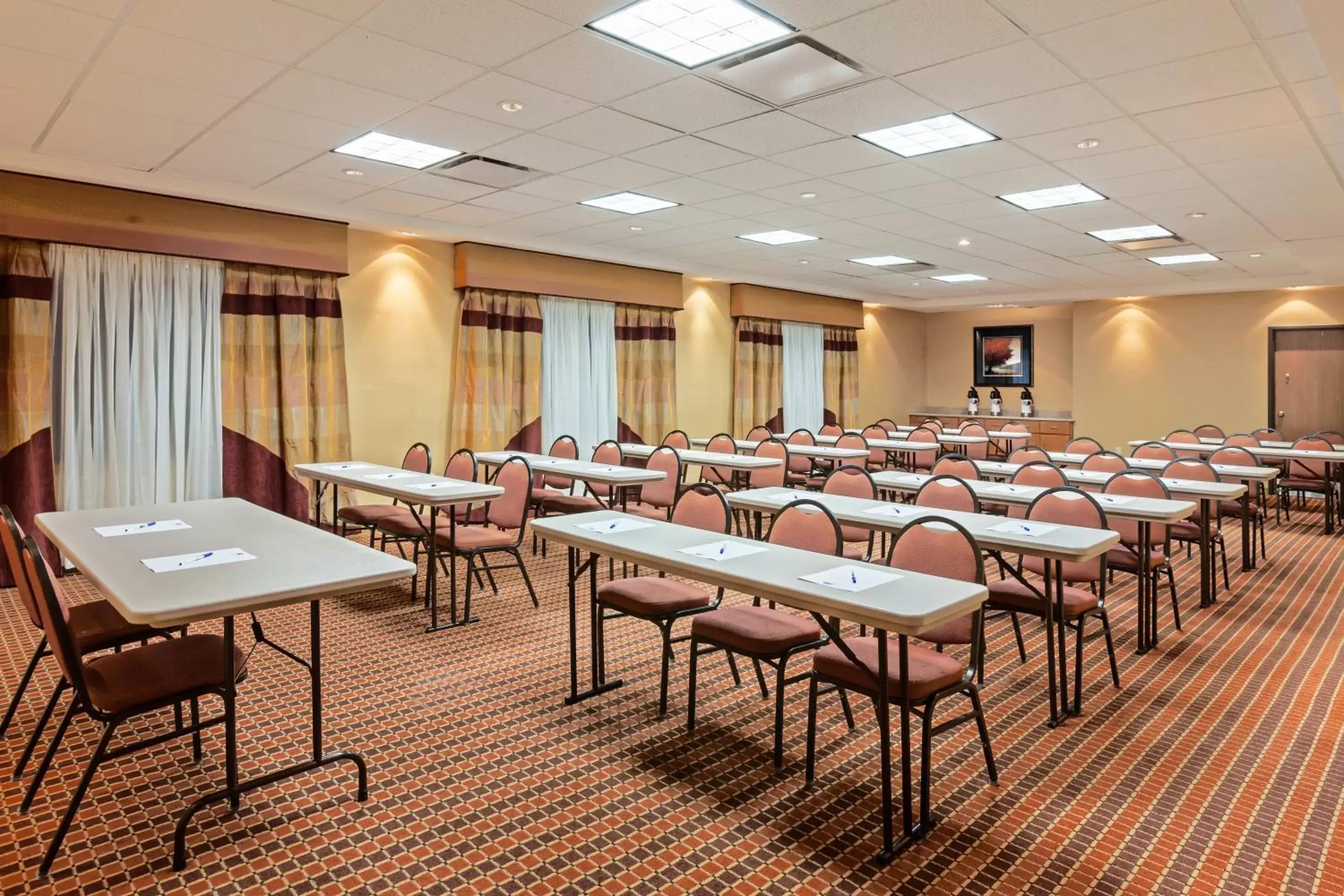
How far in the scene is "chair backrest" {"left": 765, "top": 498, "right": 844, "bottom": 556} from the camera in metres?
3.40

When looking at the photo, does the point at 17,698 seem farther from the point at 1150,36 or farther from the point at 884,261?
the point at 884,261

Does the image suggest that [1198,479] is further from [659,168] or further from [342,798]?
[342,798]

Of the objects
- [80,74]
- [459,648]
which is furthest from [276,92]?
[459,648]

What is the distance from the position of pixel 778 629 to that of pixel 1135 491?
3115mm

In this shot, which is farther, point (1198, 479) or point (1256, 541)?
point (1256, 541)

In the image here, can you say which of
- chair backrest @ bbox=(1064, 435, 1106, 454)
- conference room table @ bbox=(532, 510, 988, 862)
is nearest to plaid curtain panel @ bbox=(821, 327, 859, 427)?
chair backrest @ bbox=(1064, 435, 1106, 454)

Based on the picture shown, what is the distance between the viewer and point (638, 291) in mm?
9953

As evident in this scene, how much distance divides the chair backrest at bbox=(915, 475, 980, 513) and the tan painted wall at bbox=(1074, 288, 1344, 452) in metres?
9.31

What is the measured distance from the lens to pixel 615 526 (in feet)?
12.3

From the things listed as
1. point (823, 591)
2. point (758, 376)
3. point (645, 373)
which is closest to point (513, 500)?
point (823, 591)

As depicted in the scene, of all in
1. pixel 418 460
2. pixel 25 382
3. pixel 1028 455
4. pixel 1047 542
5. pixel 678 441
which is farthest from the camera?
pixel 678 441

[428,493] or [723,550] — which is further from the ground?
[428,493]

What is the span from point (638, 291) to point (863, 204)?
3934mm

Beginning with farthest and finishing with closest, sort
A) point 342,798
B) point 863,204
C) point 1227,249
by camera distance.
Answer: point 1227,249 < point 863,204 < point 342,798
